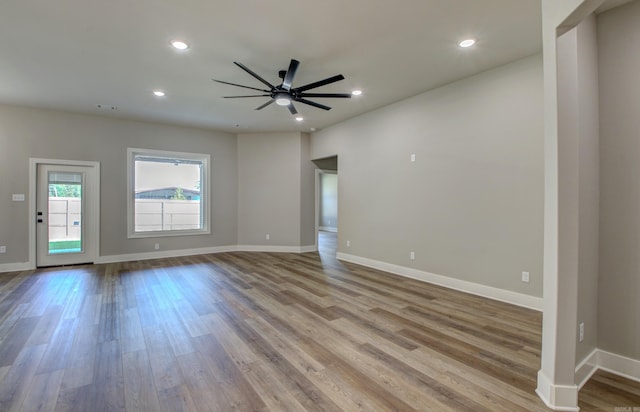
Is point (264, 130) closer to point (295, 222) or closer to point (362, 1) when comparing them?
point (295, 222)

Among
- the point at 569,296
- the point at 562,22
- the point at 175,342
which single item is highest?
the point at 562,22

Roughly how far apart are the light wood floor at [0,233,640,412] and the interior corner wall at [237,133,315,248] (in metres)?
3.00

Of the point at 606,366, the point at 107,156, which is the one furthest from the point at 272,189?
the point at 606,366

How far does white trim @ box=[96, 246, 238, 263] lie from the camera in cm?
618

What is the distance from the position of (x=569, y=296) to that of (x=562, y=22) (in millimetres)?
1650

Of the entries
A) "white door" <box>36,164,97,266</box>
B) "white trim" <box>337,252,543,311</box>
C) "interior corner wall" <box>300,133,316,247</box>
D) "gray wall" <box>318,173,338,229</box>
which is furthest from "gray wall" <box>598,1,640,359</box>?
"gray wall" <box>318,173,338,229</box>

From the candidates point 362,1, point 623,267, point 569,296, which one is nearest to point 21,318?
point 362,1

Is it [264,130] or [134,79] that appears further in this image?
[264,130]

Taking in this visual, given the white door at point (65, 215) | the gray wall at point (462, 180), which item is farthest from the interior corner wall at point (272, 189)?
the white door at point (65, 215)

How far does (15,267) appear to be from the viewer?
17.8ft

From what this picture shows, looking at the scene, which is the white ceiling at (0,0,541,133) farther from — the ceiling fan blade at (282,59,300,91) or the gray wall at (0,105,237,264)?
the gray wall at (0,105,237,264)

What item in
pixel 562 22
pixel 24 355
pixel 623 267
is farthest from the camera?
pixel 24 355

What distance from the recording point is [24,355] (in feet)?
7.98

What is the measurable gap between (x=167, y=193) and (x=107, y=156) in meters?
1.39
